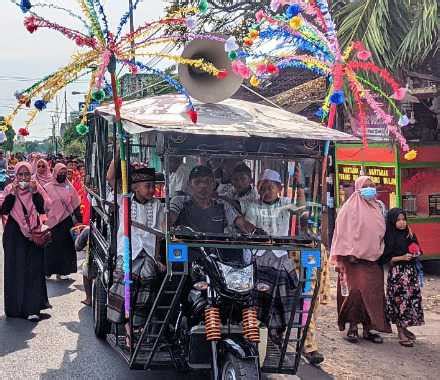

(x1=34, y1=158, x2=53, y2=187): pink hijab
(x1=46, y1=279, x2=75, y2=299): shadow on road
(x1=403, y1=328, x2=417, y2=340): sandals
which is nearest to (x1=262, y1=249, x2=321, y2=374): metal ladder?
(x1=403, y1=328, x2=417, y2=340): sandals

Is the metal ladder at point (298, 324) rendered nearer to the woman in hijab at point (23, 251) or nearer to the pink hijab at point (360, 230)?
the pink hijab at point (360, 230)

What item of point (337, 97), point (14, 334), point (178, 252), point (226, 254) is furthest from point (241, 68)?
point (14, 334)

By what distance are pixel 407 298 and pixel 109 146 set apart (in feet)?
11.3

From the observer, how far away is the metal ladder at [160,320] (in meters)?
4.82

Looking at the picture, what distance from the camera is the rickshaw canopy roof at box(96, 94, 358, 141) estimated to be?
495 centimetres

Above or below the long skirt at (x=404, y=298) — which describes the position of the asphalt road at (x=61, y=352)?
below

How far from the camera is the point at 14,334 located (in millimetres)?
7250

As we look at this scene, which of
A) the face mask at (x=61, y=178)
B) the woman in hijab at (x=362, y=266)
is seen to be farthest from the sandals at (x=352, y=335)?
the face mask at (x=61, y=178)

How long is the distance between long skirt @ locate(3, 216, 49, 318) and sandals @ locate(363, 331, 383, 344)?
370 centimetres

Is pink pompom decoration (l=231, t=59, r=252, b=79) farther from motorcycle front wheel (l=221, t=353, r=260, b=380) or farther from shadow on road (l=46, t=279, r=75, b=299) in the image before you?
shadow on road (l=46, t=279, r=75, b=299)

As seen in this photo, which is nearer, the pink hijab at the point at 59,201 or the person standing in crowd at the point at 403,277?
the person standing in crowd at the point at 403,277

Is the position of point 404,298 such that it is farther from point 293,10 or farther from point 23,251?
point 23,251

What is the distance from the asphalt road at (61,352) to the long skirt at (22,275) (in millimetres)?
175

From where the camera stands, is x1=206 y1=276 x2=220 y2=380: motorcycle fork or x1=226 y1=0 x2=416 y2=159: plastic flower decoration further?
x1=226 y1=0 x2=416 y2=159: plastic flower decoration
